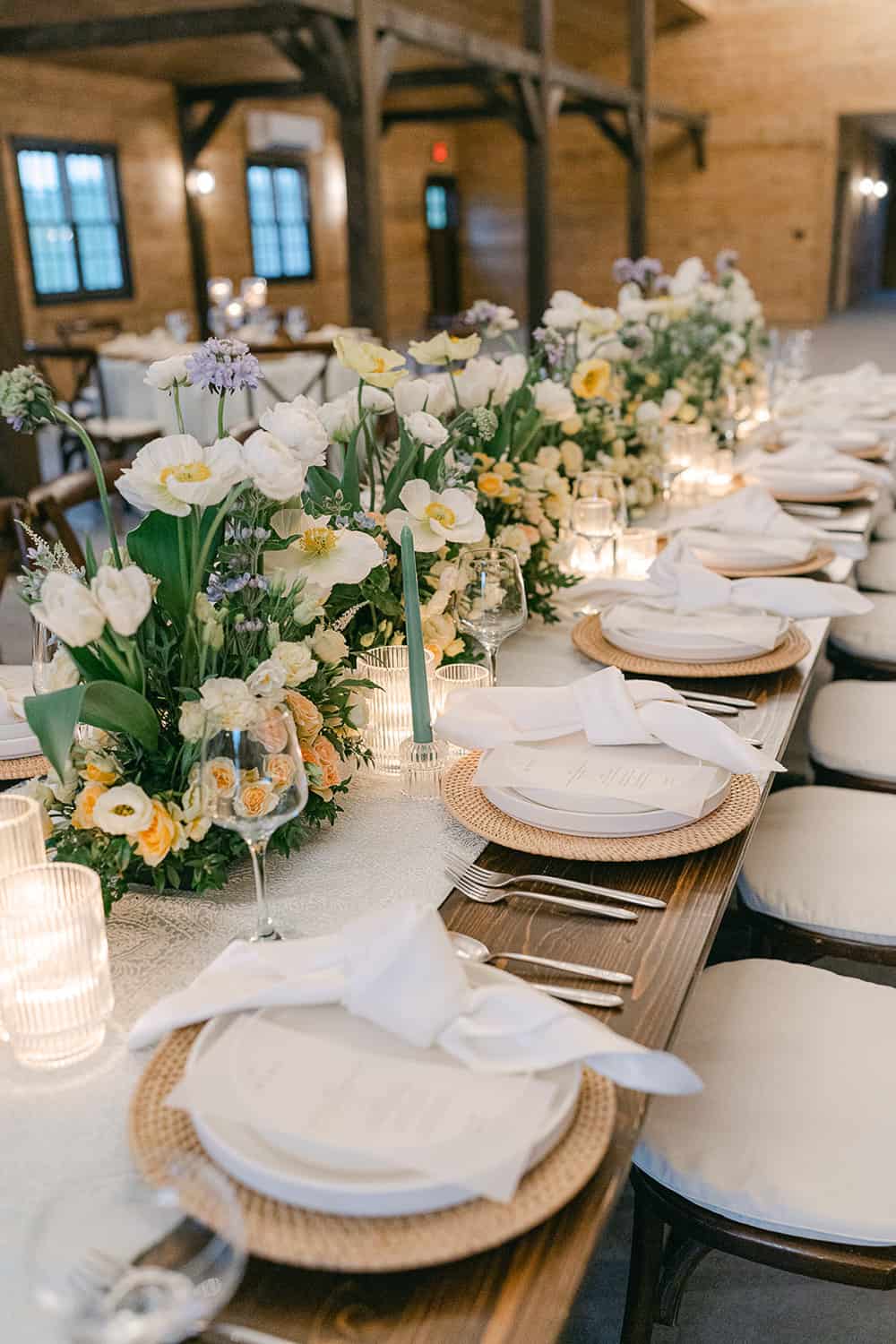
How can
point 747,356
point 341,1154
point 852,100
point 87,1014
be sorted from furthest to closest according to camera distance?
point 852,100 < point 747,356 < point 87,1014 < point 341,1154

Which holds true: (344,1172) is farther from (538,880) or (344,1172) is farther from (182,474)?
(182,474)

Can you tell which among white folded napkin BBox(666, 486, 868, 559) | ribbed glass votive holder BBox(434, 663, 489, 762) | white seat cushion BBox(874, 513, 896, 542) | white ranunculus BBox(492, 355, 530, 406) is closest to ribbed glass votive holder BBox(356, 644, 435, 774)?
ribbed glass votive holder BBox(434, 663, 489, 762)

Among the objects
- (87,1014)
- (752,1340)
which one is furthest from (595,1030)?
(752,1340)

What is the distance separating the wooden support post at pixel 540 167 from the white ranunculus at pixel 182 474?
788cm

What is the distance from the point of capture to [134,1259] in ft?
2.36

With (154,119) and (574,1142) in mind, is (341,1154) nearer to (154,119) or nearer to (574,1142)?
(574,1142)

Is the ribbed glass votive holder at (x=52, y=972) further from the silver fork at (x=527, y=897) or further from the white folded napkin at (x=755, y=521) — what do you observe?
the white folded napkin at (x=755, y=521)

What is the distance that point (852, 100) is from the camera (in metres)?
14.3

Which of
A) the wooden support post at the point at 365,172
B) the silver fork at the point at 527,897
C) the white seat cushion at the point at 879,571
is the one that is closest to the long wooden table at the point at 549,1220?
the silver fork at the point at 527,897

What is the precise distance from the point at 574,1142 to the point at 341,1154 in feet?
0.57

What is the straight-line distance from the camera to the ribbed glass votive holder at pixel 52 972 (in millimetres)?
1069

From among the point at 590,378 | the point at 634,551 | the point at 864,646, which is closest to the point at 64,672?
the point at 634,551

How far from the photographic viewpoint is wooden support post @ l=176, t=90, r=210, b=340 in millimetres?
12305

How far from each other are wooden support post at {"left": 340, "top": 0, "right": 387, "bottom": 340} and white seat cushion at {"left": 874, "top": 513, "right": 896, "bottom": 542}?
11.1ft
